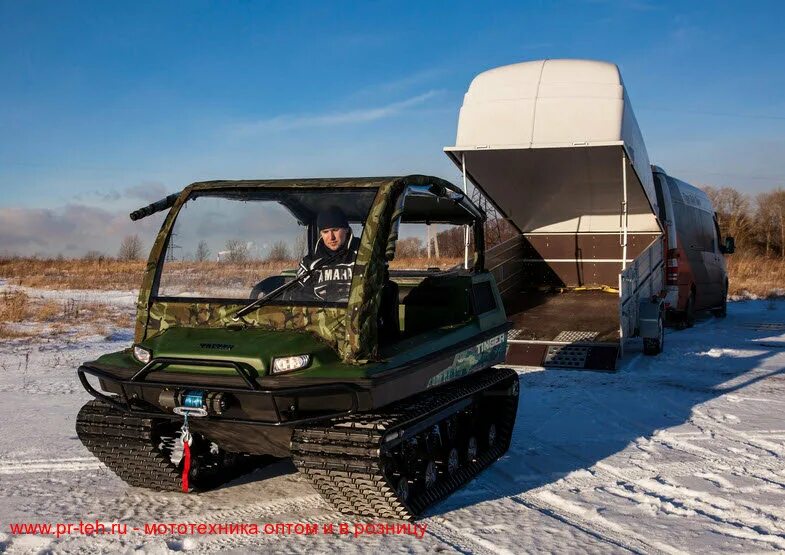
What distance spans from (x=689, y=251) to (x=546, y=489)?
11.4 metres

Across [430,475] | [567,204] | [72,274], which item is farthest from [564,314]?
[72,274]

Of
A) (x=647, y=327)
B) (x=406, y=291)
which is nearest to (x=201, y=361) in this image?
(x=406, y=291)

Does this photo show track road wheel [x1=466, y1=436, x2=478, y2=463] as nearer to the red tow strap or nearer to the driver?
the driver

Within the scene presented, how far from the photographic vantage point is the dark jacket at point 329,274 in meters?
4.95

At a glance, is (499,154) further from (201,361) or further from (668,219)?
(201,361)

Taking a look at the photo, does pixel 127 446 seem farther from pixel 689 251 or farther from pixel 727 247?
pixel 727 247

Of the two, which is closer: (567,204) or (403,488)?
(403,488)

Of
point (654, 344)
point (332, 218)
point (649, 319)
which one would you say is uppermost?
point (332, 218)

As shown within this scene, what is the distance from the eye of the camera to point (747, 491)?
5523 millimetres

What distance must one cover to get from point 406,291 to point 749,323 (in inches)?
544

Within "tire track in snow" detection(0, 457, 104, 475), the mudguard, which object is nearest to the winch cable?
"tire track in snow" detection(0, 457, 104, 475)

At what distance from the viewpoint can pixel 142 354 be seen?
4840 millimetres

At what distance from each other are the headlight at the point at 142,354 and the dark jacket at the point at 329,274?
3.14 ft

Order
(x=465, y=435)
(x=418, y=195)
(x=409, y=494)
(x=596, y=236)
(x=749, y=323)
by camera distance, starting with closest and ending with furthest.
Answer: (x=409, y=494) → (x=418, y=195) → (x=465, y=435) → (x=596, y=236) → (x=749, y=323)
